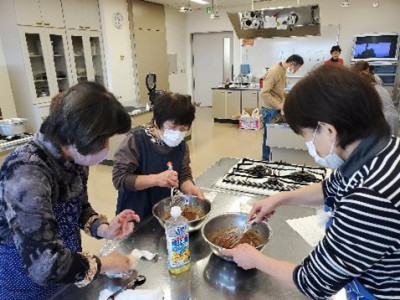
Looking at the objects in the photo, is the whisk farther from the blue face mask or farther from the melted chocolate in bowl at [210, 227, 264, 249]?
the blue face mask

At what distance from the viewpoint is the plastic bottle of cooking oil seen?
3.40ft

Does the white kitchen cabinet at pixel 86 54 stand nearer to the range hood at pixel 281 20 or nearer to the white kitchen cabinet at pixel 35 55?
the white kitchen cabinet at pixel 35 55

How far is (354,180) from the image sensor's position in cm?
76

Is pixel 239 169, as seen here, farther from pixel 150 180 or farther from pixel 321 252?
pixel 321 252

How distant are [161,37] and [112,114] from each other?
6.99m

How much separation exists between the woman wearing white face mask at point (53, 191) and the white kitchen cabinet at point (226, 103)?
19.2 ft

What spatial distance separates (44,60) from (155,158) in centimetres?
394

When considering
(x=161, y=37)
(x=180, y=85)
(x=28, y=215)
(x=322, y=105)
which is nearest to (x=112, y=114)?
(x=28, y=215)

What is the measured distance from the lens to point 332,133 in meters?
0.79

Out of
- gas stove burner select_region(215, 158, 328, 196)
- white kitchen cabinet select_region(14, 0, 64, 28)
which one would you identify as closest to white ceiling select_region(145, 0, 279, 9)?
white kitchen cabinet select_region(14, 0, 64, 28)

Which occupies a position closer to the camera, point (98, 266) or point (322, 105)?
point (322, 105)

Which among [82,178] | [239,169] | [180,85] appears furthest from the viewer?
[180,85]

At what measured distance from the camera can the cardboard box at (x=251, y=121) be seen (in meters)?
6.19

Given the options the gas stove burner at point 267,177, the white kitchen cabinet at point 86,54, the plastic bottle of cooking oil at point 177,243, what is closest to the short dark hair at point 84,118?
the plastic bottle of cooking oil at point 177,243
